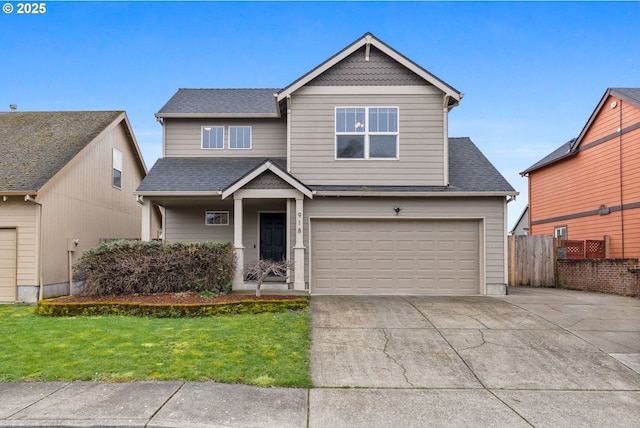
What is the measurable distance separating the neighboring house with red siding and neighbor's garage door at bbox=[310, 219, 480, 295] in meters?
7.44

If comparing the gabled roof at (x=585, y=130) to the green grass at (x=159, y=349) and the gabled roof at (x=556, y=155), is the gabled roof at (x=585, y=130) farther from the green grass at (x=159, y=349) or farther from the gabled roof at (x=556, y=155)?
the green grass at (x=159, y=349)

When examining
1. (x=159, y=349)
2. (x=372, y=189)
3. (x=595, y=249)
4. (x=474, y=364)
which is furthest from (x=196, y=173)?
(x=595, y=249)

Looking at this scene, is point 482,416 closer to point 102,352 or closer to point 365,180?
point 102,352

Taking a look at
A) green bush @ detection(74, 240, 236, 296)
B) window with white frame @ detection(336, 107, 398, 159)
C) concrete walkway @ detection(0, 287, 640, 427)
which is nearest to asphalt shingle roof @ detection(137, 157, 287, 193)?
window with white frame @ detection(336, 107, 398, 159)

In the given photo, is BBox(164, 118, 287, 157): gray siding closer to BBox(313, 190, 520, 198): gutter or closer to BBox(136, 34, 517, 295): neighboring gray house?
BBox(136, 34, 517, 295): neighboring gray house

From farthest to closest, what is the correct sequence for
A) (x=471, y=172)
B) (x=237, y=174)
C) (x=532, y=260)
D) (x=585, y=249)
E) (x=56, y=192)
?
(x=585, y=249), (x=532, y=260), (x=237, y=174), (x=471, y=172), (x=56, y=192)

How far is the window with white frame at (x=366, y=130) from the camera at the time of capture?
1327 cm

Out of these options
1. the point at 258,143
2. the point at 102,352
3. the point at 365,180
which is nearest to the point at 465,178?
the point at 365,180

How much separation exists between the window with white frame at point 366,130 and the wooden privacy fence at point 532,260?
6.60 meters

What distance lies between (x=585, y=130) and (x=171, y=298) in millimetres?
17665

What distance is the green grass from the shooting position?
615 cm

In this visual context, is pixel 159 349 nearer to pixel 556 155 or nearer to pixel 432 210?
pixel 432 210

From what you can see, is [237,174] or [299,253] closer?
[299,253]

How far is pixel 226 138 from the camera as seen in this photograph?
15.6 m
